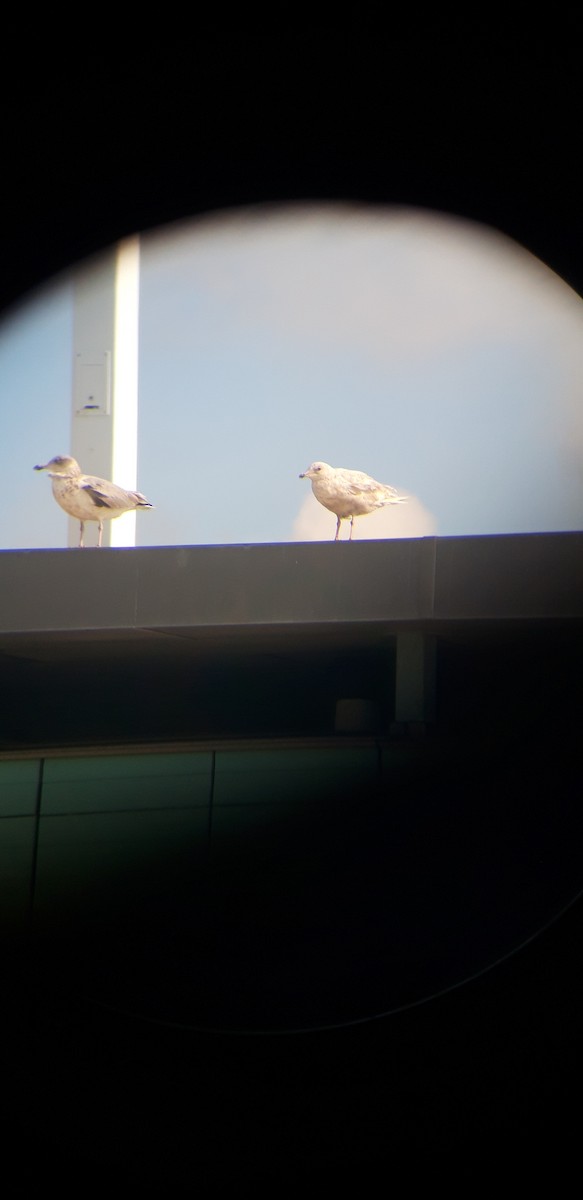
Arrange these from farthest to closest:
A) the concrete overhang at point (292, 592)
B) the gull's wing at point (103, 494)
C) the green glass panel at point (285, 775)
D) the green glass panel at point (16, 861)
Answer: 1. the green glass panel at point (285, 775)
2. the gull's wing at point (103, 494)
3. the green glass panel at point (16, 861)
4. the concrete overhang at point (292, 592)

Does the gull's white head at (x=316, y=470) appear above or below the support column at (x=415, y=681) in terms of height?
above

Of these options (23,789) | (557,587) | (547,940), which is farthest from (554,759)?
(547,940)

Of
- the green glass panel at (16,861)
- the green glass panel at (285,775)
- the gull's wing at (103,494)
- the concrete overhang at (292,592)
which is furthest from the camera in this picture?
the green glass panel at (285,775)

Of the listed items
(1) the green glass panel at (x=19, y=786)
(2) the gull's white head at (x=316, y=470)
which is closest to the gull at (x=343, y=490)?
(2) the gull's white head at (x=316, y=470)

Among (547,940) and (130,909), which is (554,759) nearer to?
(130,909)

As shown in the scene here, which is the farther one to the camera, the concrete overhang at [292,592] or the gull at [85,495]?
the gull at [85,495]

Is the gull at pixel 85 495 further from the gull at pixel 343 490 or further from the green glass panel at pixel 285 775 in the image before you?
the green glass panel at pixel 285 775

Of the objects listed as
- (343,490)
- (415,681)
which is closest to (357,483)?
(343,490)

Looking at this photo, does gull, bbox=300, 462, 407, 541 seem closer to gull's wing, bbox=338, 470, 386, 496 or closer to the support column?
gull's wing, bbox=338, 470, 386, 496
